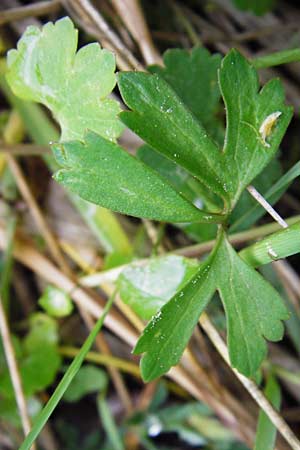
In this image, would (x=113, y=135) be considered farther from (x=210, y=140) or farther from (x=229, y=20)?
(x=229, y=20)

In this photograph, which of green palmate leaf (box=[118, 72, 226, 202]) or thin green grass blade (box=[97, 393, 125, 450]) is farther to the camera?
thin green grass blade (box=[97, 393, 125, 450])

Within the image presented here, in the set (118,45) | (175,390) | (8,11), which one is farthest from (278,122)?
(175,390)

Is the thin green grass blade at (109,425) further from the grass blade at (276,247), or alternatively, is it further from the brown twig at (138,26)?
the brown twig at (138,26)

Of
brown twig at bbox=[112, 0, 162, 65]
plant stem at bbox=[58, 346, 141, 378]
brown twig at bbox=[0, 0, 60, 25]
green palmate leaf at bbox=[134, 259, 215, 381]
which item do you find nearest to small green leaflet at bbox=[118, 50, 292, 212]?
green palmate leaf at bbox=[134, 259, 215, 381]

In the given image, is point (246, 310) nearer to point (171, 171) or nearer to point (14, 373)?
point (171, 171)

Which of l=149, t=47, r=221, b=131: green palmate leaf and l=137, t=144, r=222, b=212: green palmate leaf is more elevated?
l=149, t=47, r=221, b=131: green palmate leaf

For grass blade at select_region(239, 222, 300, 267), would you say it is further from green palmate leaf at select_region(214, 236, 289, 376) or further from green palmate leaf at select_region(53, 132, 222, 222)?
green palmate leaf at select_region(53, 132, 222, 222)

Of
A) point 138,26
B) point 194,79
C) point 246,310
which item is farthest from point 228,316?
point 138,26
